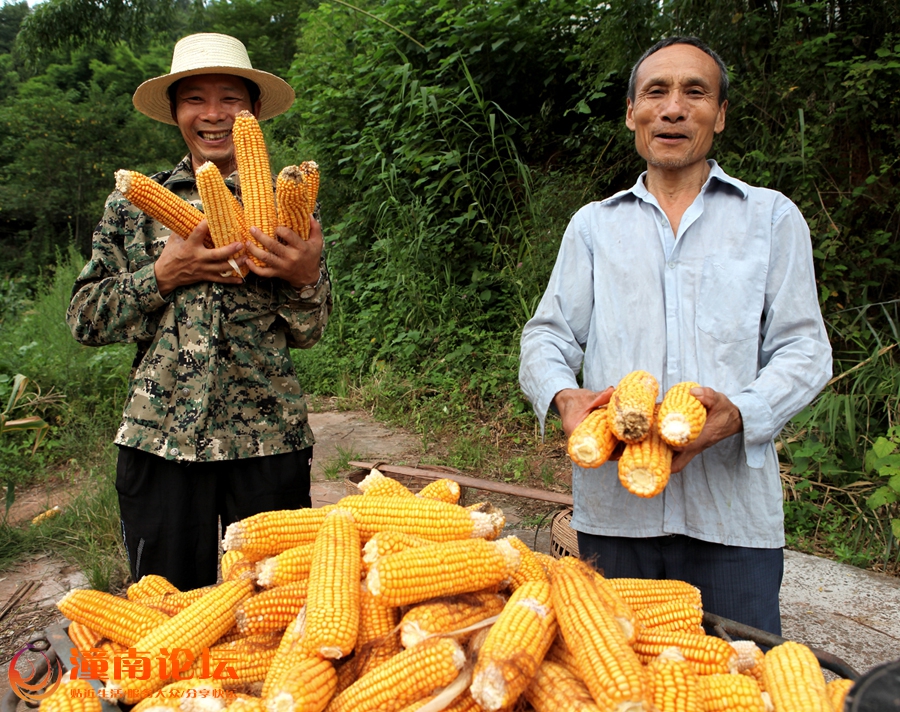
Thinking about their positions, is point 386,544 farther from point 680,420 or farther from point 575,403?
point 680,420

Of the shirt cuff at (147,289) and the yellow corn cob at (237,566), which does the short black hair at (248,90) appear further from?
the yellow corn cob at (237,566)

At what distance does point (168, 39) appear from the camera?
80.7 ft

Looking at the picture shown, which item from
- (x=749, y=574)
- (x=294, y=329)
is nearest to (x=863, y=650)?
(x=749, y=574)

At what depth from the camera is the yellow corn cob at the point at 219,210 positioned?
1.92 m

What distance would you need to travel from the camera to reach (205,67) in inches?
88.1

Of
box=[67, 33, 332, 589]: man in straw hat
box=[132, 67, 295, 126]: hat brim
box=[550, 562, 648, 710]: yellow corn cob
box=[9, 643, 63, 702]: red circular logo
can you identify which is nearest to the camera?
box=[550, 562, 648, 710]: yellow corn cob

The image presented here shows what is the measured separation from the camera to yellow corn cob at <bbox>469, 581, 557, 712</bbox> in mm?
1121

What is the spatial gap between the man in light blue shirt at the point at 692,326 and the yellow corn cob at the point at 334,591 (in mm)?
667

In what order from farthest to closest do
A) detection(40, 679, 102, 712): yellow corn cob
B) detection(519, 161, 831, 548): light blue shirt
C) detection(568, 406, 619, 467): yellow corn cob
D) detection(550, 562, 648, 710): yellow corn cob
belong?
detection(519, 161, 831, 548): light blue shirt < detection(568, 406, 619, 467): yellow corn cob < detection(40, 679, 102, 712): yellow corn cob < detection(550, 562, 648, 710): yellow corn cob

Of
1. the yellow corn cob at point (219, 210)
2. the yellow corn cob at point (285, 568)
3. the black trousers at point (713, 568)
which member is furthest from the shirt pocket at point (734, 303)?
the yellow corn cob at point (219, 210)

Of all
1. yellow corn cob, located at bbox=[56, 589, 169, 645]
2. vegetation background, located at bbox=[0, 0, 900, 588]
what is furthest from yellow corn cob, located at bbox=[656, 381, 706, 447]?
vegetation background, located at bbox=[0, 0, 900, 588]

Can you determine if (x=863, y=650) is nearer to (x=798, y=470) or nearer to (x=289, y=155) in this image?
(x=798, y=470)

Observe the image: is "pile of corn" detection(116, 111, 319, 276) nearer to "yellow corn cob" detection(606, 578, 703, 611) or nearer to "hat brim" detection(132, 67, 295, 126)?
"hat brim" detection(132, 67, 295, 126)

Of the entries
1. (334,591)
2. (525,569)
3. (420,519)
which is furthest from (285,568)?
(525,569)
